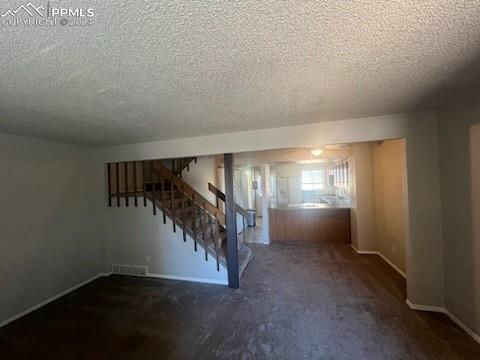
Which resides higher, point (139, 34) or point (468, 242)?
point (139, 34)

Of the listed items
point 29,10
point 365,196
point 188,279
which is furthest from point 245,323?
point 365,196

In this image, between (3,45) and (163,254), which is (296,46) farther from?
(163,254)

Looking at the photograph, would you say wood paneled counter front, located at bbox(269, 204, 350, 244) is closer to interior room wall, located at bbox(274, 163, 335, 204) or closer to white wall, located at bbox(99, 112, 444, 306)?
white wall, located at bbox(99, 112, 444, 306)

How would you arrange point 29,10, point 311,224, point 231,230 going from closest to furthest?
point 29,10 < point 231,230 < point 311,224

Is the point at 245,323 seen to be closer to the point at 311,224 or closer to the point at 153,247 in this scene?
the point at 153,247

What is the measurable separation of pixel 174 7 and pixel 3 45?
0.90 m

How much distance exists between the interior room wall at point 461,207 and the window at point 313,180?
6831mm

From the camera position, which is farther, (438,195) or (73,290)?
(73,290)

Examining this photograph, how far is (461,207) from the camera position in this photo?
6.95ft

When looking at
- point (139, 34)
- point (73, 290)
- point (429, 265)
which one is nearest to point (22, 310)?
point (73, 290)

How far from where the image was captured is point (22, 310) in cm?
270

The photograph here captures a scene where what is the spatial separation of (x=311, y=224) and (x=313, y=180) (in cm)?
422

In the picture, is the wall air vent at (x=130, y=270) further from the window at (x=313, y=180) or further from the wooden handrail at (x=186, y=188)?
the window at (x=313, y=180)

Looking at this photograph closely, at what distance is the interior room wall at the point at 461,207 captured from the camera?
6.45 feet
